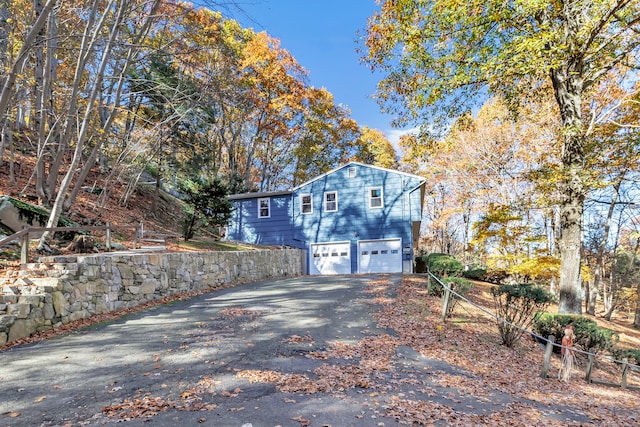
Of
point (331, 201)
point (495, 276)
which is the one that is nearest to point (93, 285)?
point (331, 201)

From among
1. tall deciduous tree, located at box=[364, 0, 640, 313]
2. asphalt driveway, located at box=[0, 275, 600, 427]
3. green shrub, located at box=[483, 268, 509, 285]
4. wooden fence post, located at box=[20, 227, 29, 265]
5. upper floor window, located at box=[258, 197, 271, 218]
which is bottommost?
green shrub, located at box=[483, 268, 509, 285]

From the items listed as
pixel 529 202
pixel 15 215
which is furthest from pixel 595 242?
pixel 15 215

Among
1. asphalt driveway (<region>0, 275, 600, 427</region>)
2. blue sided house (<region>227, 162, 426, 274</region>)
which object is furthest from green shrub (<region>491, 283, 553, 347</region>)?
blue sided house (<region>227, 162, 426, 274</region>)

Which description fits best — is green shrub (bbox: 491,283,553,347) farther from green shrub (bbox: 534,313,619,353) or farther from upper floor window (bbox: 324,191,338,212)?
upper floor window (bbox: 324,191,338,212)

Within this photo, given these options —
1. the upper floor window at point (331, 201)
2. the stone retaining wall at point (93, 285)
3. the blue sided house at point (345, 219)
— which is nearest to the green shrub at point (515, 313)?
the stone retaining wall at point (93, 285)

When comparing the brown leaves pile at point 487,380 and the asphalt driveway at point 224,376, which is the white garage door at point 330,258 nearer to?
the brown leaves pile at point 487,380

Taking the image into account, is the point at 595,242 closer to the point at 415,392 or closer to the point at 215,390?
the point at 415,392

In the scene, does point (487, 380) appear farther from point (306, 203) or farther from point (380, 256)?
point (306, 203)

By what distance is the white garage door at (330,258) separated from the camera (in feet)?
64.2

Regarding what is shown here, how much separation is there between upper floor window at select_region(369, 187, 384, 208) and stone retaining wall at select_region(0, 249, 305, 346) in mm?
9714

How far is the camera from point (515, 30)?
8672 mm

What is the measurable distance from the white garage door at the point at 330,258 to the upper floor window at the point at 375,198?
2.65m

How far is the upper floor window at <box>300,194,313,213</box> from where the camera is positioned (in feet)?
67.3

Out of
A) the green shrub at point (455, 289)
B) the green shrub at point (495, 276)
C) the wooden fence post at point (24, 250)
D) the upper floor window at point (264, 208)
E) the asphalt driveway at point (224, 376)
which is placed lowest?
the green shrub at point (495, 276)
